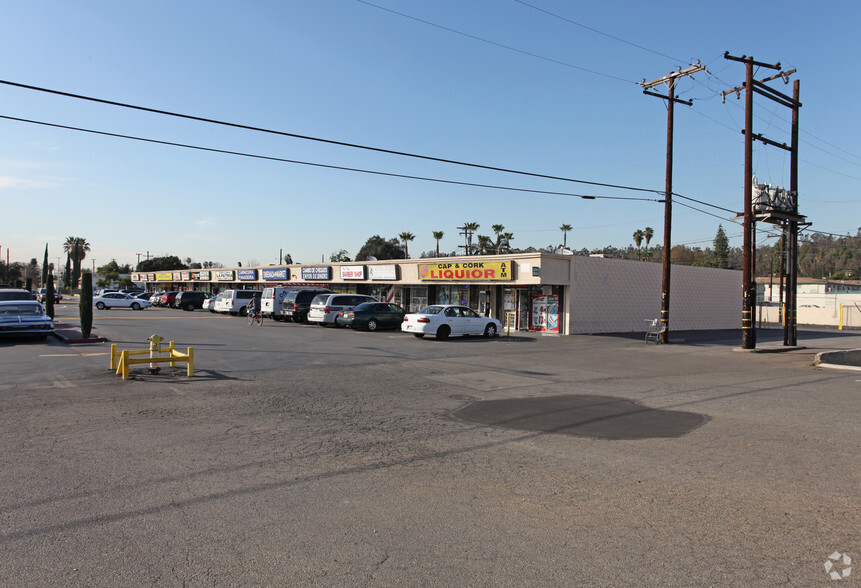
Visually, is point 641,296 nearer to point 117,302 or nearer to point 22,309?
point 22,309

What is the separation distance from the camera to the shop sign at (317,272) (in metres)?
45.4

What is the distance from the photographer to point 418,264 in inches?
1405

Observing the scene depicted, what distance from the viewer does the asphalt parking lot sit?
3.94 metres

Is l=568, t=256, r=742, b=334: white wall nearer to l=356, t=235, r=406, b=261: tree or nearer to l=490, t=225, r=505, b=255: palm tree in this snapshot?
l=490, t=225, r=505, b=255: palm tree

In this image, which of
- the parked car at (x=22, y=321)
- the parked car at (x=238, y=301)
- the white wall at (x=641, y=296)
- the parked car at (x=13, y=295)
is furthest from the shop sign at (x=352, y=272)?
the parked car at (x=22, y=321)

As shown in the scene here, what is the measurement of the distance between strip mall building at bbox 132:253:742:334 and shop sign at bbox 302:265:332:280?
1.25 meters

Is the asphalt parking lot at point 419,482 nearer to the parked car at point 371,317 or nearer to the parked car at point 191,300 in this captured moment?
the parked car at point 371,317

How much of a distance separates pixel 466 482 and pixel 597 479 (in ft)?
4.62

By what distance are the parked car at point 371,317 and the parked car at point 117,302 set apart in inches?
1030

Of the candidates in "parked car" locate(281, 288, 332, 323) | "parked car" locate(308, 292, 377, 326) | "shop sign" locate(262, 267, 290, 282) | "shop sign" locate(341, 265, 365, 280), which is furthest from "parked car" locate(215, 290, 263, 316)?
"parked car" locate(308, 292, 377, 326)

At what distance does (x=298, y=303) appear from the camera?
1300 inches

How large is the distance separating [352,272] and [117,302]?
2110 cm

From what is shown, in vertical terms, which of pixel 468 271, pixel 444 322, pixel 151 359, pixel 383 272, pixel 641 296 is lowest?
pixel 151 359

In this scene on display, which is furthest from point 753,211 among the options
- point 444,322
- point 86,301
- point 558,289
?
point 86,301
